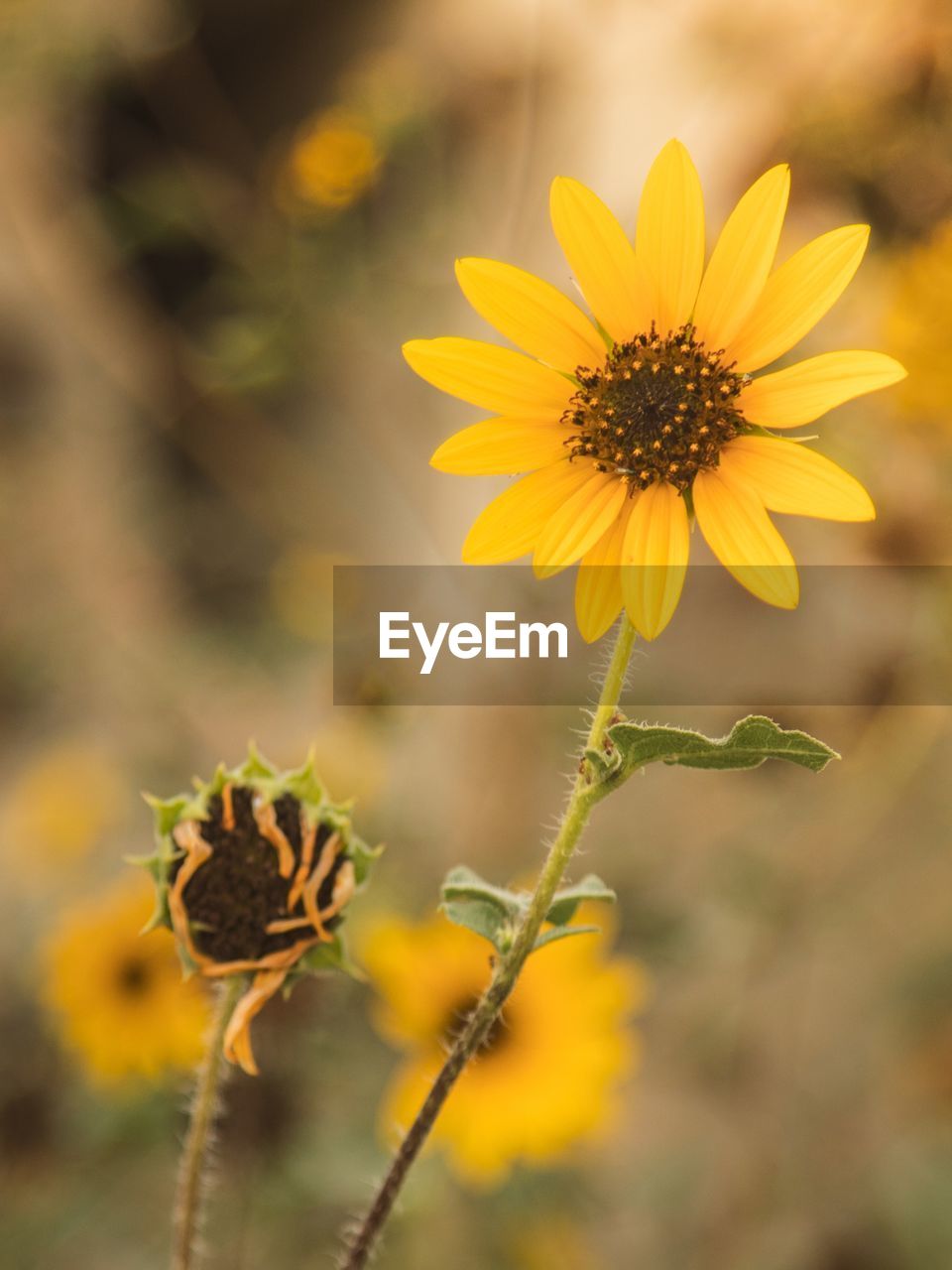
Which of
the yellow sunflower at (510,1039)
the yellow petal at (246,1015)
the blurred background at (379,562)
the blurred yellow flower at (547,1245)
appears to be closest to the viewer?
the yellow petal at (246,1015)

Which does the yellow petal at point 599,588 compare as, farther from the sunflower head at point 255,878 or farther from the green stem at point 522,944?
the sunflower head at point 255,878

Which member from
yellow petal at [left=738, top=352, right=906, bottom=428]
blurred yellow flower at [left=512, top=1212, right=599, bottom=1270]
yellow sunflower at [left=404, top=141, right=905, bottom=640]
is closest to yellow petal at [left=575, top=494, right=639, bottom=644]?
yellow sunflower at [left=404, top=141, right=905, bottom=640]

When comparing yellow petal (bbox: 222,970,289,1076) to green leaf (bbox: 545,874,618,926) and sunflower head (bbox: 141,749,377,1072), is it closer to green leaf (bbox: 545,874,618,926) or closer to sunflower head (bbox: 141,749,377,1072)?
sunflower head (bbox: 141,749,377,1072)

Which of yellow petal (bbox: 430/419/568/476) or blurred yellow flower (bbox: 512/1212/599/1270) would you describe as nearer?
yellow petal (bbox: 430/419/568/476)

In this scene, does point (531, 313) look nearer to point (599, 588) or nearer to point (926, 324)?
point (599, 588)

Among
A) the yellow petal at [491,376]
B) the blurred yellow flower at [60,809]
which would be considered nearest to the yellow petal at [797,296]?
the yellow petal at [491,376]
